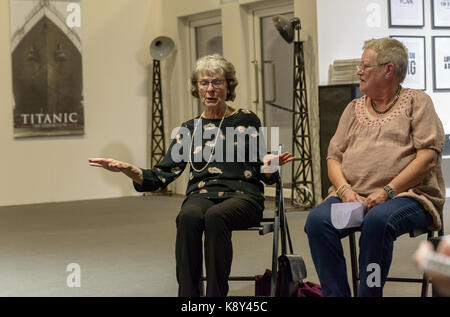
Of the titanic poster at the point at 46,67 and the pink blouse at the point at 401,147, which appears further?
the titanic poster at the point at 46,67

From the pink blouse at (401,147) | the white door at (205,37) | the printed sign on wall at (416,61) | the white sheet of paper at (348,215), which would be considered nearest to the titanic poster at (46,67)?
the white door at (205,37)

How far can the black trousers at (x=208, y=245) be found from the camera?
306cm

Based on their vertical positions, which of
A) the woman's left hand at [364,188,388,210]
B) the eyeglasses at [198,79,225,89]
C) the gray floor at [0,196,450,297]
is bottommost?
the gray floor at [0,196,450,297]

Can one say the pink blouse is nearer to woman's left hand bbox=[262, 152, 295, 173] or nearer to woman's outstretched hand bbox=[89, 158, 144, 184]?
woman's left hand bbox=[262, 152, 295, 173]

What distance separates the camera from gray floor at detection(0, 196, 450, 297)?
4.15m

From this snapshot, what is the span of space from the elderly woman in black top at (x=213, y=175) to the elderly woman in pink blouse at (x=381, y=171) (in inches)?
12.1

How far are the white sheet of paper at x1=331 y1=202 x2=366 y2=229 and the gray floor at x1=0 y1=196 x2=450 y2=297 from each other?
35.4 inches

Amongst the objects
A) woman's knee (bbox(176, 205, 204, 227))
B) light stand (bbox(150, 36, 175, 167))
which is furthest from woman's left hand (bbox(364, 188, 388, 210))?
light stand (bbox(150, 36, 175, 167))

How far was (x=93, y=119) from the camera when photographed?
30.3 feet

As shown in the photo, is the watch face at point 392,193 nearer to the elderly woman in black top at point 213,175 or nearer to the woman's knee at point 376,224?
the woman's knee at point 376,224

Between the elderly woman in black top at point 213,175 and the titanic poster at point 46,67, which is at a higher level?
the titanic poster at point 46,67

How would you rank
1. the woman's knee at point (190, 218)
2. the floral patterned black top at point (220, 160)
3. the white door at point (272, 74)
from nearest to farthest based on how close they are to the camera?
the woman's knee at point (190, 218) < the floral patterned black top at point (220, 160) < the white door at point (272, 74)

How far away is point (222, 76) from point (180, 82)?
603 cm
